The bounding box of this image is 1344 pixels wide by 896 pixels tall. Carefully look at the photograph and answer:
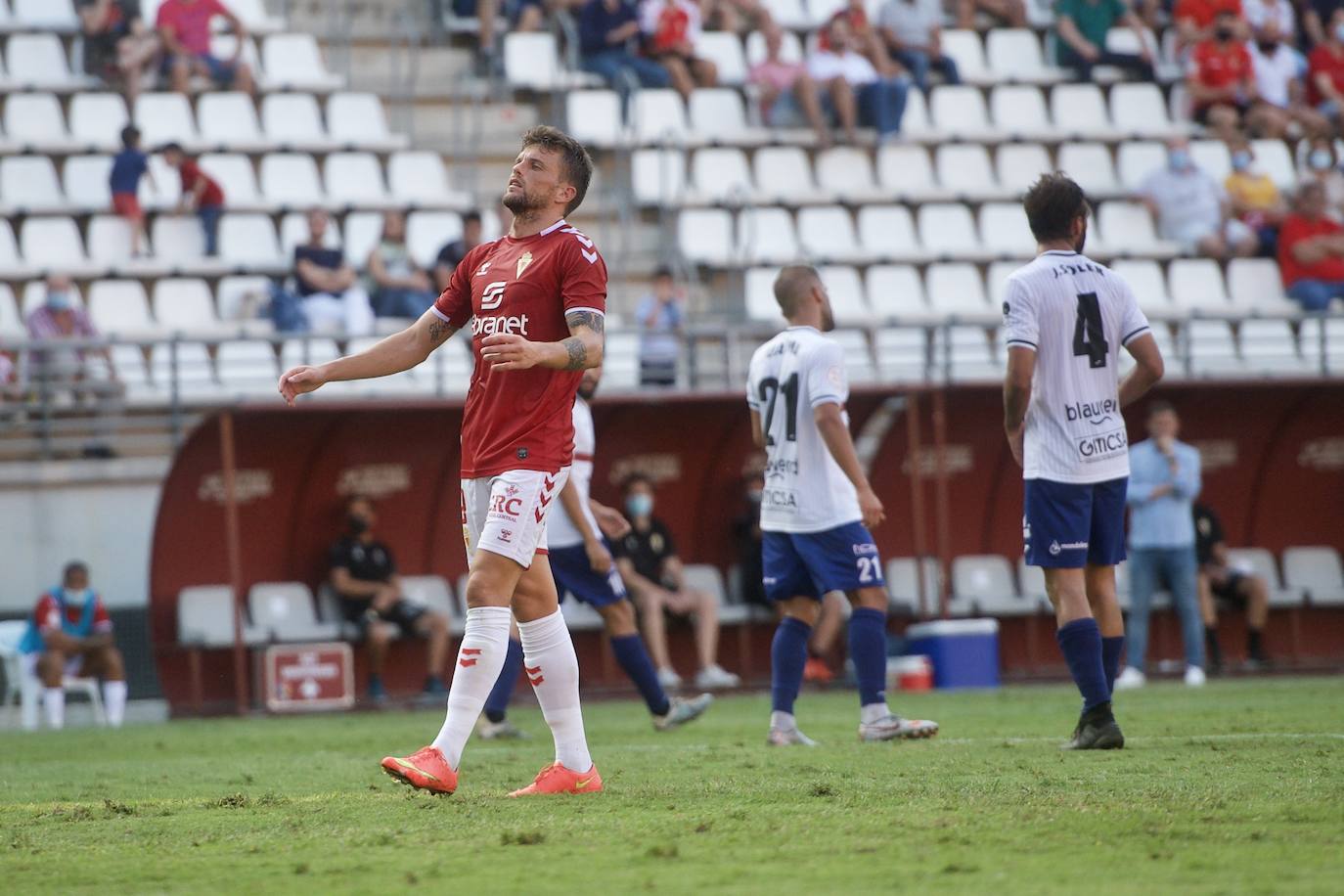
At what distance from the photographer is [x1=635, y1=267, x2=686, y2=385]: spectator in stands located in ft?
56.3

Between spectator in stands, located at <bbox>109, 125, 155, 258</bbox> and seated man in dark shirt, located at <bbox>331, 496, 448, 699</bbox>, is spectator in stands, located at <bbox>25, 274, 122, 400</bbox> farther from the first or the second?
seated man in dark shirt, located at <bbox>331, 496, 448, 699</bbox>

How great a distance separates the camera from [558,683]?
22.3 feet

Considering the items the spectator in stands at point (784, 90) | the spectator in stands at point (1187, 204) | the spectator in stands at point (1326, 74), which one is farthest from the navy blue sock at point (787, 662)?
the spectator in stands at point (1326, 74)

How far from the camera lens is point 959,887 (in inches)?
175

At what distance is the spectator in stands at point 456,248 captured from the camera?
1797cm

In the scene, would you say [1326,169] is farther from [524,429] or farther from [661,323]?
[524,429]

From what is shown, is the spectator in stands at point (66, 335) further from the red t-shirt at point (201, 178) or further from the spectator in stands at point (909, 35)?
the spectator in stands at point (909, 35)

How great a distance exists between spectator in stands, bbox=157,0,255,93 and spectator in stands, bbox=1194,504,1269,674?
1072 cm

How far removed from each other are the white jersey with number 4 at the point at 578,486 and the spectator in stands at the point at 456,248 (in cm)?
710

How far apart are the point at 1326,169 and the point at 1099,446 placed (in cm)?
1525

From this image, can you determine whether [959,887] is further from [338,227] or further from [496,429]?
[338,227]

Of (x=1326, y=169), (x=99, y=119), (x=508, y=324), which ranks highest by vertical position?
(x=99, y=119)

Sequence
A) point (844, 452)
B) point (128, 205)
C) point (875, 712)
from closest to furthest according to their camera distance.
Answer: point (844, 452) < point (875, 712) < point (128, 205)

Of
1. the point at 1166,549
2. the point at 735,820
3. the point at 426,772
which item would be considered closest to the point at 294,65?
the point at 1166,549
